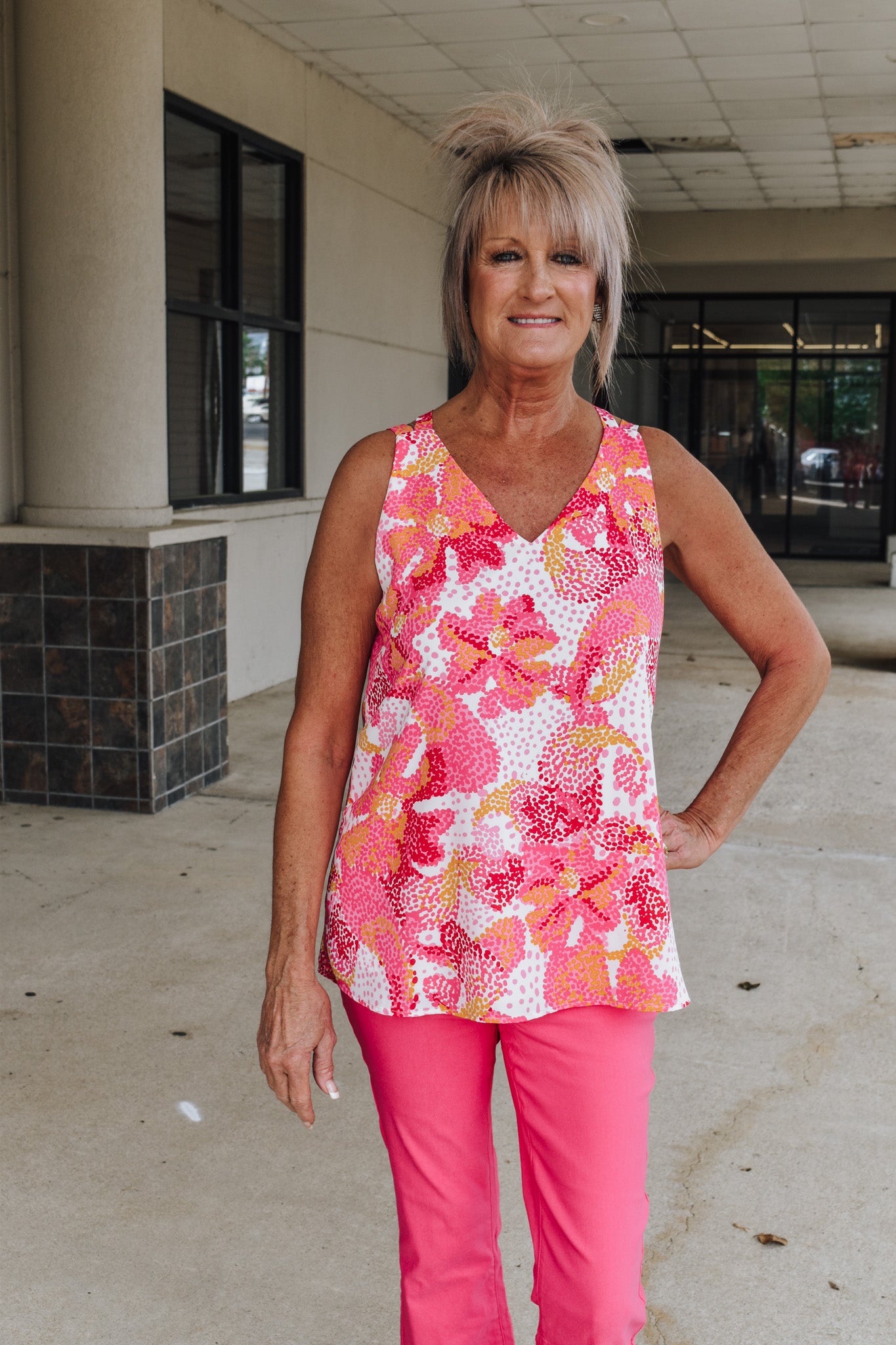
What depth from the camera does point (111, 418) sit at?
17.6ft

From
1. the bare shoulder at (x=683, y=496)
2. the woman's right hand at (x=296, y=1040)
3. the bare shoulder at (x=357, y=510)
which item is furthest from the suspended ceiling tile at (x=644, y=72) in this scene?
the woman's right hand at (x=296, y=1040)

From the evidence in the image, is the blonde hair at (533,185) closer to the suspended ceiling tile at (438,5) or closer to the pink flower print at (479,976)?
the pink flower print at (479,976)

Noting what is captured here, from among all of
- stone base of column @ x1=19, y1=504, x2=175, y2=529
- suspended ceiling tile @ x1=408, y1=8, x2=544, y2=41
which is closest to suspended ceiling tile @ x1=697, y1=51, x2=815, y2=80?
suspended ceiling tile @ x1=408, y1=8, x2=544, y2=41

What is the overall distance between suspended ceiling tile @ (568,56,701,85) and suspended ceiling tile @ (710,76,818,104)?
0.23m

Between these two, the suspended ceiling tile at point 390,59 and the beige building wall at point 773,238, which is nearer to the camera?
the suspended ceiling tile at point 390,59

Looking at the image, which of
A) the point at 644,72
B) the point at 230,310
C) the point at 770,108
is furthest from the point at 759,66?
the point at 230,310

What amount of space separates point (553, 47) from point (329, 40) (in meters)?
1.36

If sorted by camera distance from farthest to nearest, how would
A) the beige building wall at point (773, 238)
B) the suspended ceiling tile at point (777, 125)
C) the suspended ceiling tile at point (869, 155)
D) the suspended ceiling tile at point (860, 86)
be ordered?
the beige building wall at point (773, 238), the suspended ceiling tile at point (869, 155), the suspended ceiling tile at point (777, 125), the suspended ceiling tile at point (860, 86)

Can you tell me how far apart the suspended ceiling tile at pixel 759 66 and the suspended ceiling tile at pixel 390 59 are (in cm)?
161

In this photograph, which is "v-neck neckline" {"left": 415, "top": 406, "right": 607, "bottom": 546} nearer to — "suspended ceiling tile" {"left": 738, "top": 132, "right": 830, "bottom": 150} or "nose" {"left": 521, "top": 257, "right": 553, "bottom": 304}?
"nose" {"left": 521, "top": 257, "right": 553, "bottom": 304}

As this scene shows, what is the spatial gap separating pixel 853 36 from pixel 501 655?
Answer: 25.8ft

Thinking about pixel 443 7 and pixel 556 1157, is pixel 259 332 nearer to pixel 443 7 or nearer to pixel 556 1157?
pixel 443 7

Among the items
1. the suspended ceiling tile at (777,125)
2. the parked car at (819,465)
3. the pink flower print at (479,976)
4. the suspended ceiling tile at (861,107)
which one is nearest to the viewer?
the pink flower print at (479,976)

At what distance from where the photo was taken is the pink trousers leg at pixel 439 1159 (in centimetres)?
156
